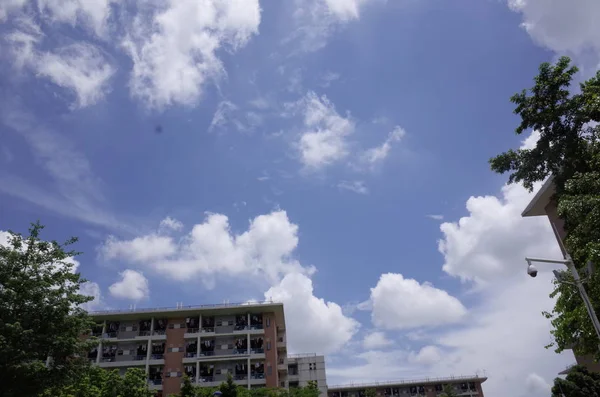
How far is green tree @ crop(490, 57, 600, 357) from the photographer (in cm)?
1609

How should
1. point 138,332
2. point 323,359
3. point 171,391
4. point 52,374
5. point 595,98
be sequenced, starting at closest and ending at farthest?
1. point 595,98
2. point 52,374
3. point 171,391
4. point 138,332
5. point 323,359

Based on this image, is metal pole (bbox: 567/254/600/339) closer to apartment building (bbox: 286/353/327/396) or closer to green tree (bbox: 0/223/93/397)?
green tree (bbox: 0/223/93/397)

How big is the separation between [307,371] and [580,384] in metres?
38.7

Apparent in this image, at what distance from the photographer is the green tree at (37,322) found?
18.6 meters

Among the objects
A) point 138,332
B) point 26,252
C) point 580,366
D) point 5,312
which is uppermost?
point 138,332

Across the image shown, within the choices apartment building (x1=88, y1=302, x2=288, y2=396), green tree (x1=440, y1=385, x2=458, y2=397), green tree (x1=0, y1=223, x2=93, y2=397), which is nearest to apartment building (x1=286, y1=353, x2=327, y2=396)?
apartment building (x1=88, y1=302, x2=288, y2=396)

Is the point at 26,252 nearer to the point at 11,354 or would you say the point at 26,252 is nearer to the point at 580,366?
the point at 11,354

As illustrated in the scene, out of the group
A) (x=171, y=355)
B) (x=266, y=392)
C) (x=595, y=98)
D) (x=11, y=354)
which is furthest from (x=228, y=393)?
(x=595, y=98)

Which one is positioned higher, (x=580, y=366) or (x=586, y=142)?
(x=586, y=142)

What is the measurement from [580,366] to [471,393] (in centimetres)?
5633

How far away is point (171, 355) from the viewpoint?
55.0 m

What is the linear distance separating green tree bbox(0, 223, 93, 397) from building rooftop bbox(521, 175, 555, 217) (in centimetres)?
3079

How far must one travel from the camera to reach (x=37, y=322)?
19.8 metres

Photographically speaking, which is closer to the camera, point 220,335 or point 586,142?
point 586,142
